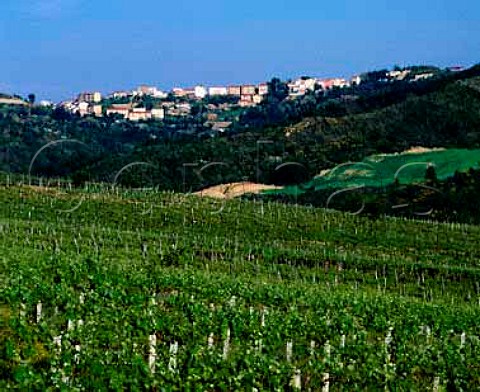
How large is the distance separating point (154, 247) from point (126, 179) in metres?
39.3

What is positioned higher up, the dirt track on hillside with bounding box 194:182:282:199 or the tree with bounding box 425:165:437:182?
the tree with bounding box 425:165:437:182

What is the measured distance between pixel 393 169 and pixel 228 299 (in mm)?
48135

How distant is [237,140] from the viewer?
8794cm

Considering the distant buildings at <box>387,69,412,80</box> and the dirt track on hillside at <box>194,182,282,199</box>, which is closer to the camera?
the dirt track on hillside at <box>194,182,282,199</box>

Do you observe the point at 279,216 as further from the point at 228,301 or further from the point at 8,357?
the point at 8,357

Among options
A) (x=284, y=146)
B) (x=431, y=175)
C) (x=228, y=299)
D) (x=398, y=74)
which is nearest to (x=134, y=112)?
(x=398, y=74)

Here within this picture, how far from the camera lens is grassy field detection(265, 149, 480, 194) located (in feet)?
A: 202

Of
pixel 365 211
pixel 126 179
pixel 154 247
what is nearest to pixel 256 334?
pixel 154 247

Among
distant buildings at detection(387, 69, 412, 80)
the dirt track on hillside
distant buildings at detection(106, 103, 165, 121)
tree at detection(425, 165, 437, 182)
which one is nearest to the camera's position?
tree at detection(425, 165, 437, 182)

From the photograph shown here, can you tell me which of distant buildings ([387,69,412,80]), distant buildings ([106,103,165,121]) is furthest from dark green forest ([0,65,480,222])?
distant buildings ([387,69,412,80])

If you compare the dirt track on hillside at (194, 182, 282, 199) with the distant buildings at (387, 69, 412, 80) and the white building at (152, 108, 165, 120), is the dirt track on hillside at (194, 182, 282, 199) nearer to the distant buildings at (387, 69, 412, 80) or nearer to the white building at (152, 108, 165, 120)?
the white building at (152, 108, 165, 120)

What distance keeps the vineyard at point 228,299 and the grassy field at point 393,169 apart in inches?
664

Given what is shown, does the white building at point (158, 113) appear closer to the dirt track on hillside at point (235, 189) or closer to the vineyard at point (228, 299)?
the dirt track on hillside at point (235, 189)

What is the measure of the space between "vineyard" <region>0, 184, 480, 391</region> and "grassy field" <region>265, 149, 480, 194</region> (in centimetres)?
1687
